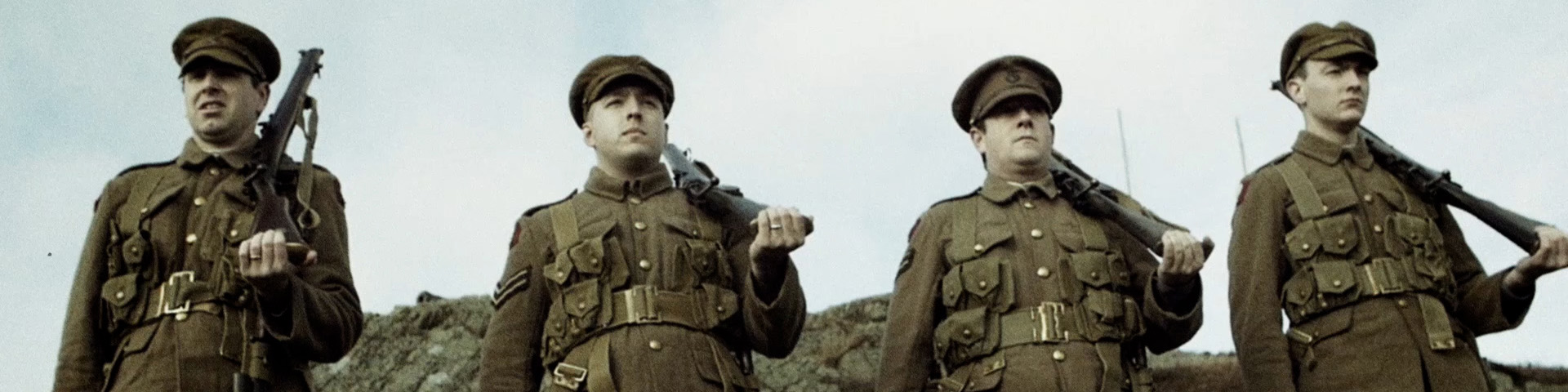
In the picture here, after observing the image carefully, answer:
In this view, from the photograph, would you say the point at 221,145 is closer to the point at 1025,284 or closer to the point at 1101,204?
the point at 1025,284

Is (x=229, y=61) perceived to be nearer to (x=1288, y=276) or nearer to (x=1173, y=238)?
(x=1173, y=238)

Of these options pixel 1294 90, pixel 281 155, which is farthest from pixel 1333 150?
pixel 281 155

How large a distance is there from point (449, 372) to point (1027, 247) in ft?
22.0

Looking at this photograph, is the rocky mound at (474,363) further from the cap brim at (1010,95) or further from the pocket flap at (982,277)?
the pocket flap at (982,277)

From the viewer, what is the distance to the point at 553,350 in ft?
31.7

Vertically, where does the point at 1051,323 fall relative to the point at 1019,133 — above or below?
below

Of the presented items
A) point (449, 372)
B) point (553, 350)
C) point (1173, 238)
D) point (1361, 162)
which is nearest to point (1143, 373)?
point (1173, 238)

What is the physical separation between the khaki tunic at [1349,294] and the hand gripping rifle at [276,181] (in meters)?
4.42

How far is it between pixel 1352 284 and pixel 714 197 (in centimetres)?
300

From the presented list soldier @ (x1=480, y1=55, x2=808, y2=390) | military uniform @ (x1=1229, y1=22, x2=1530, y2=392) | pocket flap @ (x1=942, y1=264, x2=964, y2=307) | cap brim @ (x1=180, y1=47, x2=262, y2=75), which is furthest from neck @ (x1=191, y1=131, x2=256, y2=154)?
military uniform @ (x1=1229, y1=22, x2=1530, y2=392)

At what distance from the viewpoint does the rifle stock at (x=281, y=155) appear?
29.9ft

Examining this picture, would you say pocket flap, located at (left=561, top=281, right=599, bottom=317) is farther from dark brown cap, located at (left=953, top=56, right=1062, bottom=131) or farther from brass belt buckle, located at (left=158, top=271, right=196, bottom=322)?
dark brown cap, located at (left=953, top=56, right=1062, bottom=131)

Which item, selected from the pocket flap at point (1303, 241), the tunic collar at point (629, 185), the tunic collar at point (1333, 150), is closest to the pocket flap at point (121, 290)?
the tunic collar at point (629, 185)

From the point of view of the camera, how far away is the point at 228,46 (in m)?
10.1
